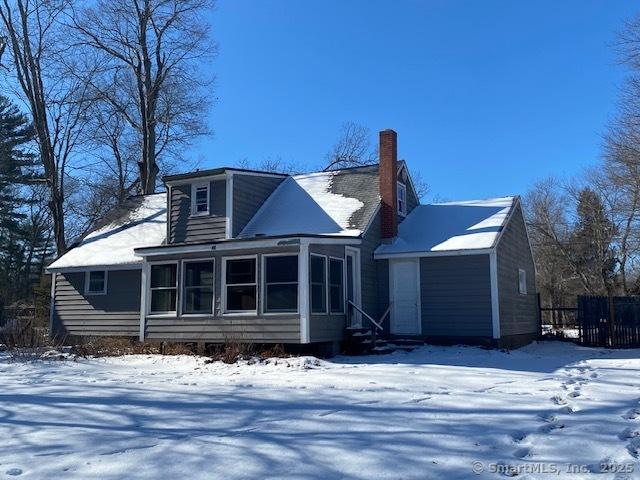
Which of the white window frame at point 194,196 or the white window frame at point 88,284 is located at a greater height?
the white window frame at point 194,196

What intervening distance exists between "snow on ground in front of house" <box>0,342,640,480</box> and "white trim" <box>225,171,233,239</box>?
6.76m

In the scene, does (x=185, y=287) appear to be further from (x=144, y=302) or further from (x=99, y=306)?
(x=99, y=306)

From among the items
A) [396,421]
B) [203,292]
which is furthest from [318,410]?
[203,292]

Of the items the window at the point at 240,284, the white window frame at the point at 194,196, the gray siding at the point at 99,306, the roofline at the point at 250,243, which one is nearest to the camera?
the roofline at the point at 250,243

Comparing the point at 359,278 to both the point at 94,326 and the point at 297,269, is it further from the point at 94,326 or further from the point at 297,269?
the point at 94,326

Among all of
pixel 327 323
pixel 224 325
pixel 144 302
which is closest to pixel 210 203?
pixel 144 302

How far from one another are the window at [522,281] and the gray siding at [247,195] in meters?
9.32

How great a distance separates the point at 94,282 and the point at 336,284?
967cm

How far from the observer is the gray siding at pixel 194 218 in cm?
1866

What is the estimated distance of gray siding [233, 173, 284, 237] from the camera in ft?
61.5

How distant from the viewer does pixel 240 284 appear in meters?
15.9

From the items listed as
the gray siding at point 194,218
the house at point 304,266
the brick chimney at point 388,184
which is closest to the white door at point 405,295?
the house at point 304,266

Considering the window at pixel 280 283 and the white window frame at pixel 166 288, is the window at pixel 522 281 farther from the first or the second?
the white window frame at pixel 166 288

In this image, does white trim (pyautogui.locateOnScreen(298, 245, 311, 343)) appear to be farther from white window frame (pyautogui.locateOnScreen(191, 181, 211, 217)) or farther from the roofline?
white window frame (pyautogui.locateOnScreen(191, 181, 211, 217))
